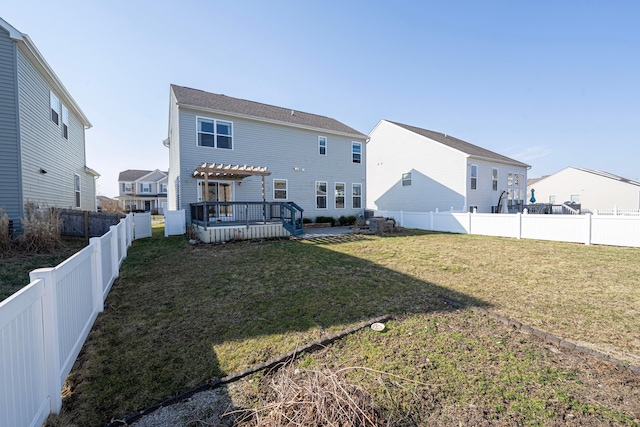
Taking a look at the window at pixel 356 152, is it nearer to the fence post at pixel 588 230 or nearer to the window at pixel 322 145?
the window at pixel 322 145

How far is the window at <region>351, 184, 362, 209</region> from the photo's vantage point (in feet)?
58.6

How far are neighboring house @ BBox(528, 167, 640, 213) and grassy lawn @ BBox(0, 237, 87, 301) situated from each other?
36.1m

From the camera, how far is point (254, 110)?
49.8 ft

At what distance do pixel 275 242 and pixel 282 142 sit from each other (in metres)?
7.43

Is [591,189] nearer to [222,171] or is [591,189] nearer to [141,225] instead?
[222,171]

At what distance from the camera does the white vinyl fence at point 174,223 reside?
12.0 metres

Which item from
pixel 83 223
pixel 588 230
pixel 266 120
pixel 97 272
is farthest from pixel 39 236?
pixel 588 230

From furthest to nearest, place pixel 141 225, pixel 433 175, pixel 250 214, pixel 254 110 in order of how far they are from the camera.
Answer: pixel 433 175 → pixel 254 110 → pixel 250 214 → pixel 141 225

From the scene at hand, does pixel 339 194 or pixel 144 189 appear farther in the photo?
pixel 144 189

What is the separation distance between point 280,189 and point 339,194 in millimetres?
4161

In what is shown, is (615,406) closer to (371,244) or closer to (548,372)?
(548,372)

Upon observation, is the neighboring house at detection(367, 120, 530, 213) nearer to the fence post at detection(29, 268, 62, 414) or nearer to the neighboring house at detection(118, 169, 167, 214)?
the fence post at detection(29, 268, 62, 414)

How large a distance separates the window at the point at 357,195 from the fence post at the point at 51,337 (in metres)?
16.4

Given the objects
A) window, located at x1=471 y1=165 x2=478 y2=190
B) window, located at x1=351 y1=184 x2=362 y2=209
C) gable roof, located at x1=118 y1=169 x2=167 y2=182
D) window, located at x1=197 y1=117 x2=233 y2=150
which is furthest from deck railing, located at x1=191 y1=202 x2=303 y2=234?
gable roof, located at x1=118 y1=169 x2=167 y2=182
